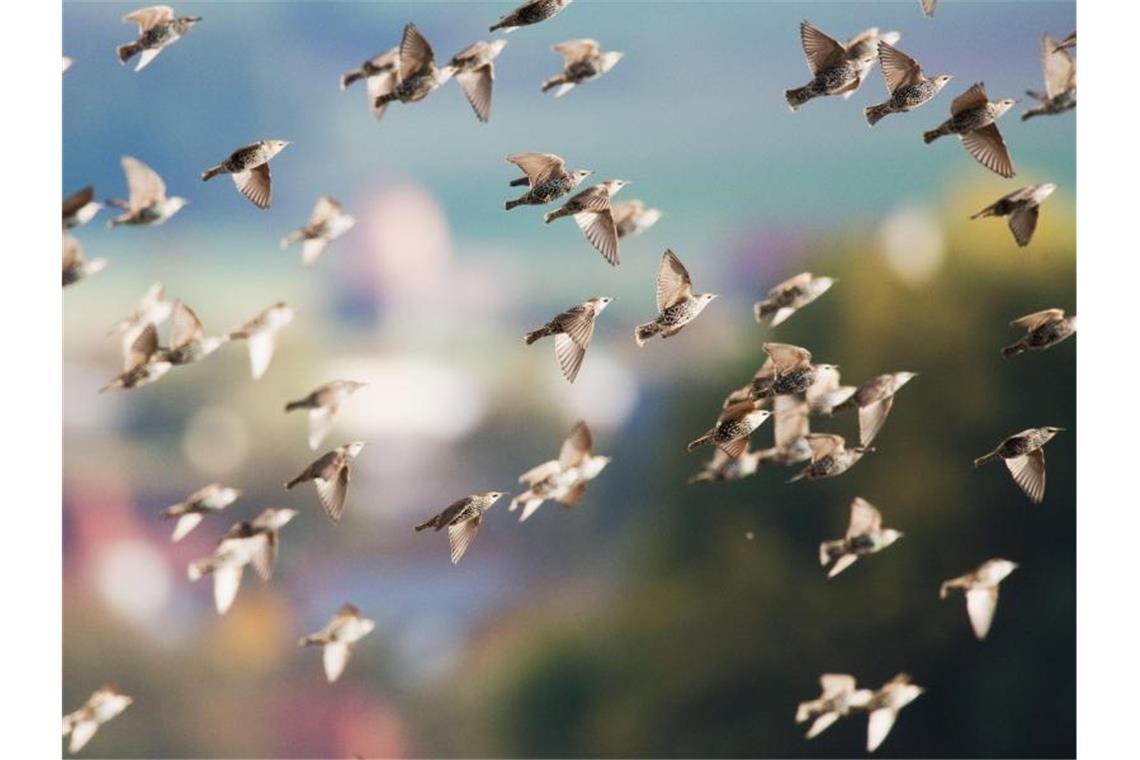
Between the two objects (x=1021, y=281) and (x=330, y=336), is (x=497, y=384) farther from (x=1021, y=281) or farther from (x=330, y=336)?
(x=1021, y=281)


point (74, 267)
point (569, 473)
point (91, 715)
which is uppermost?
point (74, 267)

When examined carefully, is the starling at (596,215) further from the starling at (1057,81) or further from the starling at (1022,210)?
the starling at (1057,81)

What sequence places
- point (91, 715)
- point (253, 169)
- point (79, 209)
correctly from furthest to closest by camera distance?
1. point (91, 715)
2. point (79, 209)
3. point (253, 169)

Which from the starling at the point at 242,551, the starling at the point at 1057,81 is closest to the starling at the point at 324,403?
the starling at the point at 242,551

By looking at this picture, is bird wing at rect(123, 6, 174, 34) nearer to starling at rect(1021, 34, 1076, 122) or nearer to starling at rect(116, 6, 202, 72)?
starling at rect(116, 6, 202, 72)

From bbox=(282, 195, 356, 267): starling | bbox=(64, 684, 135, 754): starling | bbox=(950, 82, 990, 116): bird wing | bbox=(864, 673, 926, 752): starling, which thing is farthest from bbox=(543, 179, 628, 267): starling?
bbox=(64, 684, 135, 754): starling

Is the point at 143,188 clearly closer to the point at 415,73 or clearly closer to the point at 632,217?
the point at 415,73

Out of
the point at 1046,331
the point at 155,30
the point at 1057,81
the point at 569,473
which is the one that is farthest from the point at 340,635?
the point at 1057,81
